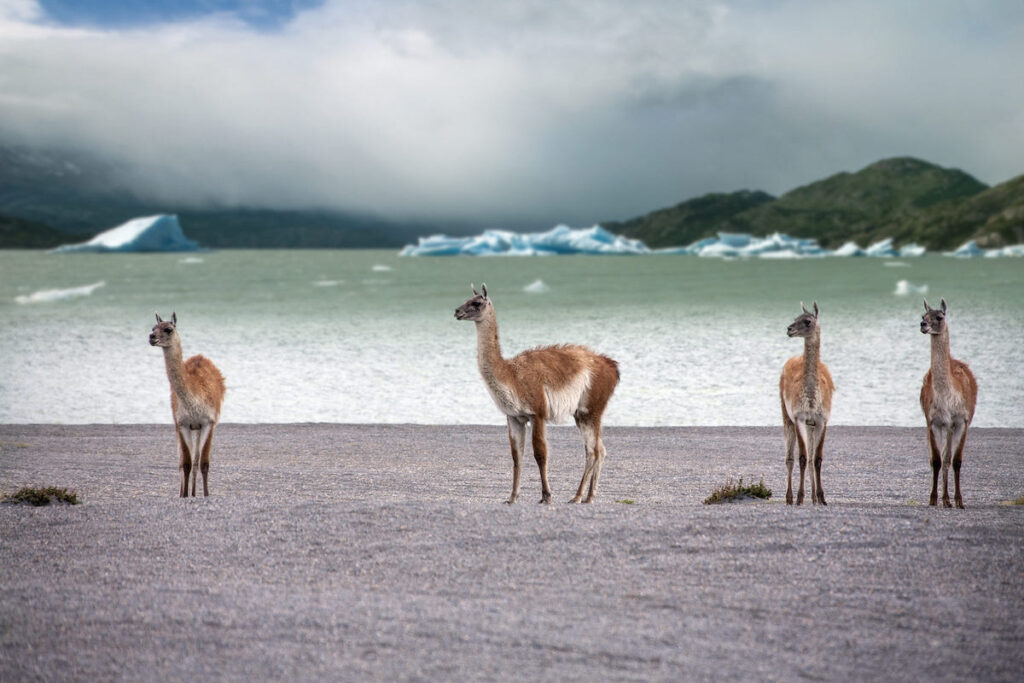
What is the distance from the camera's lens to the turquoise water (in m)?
21.2

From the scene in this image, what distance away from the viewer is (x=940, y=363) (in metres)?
8.04

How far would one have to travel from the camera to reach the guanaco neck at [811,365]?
792 cm

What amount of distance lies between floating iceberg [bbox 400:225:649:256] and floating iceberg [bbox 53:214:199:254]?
3343 centimetres

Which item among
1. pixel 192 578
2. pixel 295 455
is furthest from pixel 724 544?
pixel 295 455

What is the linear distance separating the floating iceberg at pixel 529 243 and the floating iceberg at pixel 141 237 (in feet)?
110

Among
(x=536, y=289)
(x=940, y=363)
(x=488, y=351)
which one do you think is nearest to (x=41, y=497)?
(x=488, y=351)

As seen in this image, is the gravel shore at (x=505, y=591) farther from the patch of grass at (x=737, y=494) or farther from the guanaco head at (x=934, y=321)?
the guanaco head at (x=934, y=321)

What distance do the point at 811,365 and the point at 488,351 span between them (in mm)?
2754

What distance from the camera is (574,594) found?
573cm

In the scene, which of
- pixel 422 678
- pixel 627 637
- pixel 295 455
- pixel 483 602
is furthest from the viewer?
pixel 295 455

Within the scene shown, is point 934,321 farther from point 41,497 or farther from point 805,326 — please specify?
point 41,497

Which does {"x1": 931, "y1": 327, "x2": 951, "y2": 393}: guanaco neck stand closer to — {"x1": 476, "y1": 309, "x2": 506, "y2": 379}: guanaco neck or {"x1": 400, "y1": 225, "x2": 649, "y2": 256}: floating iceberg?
{"x1": 476, "y1": 309, "x2": 506, "y2": 379}: guanaco neck

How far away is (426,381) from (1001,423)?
47.5 ft

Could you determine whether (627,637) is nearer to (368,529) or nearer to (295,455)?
(368,529)
